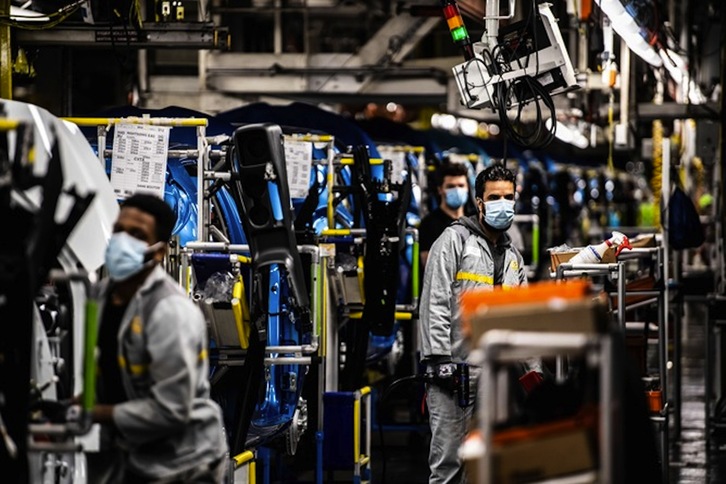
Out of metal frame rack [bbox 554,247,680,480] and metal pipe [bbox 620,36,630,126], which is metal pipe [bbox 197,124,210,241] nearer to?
metal frame rack [bbox 554,247,680,480]

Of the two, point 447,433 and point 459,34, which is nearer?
point 447,433

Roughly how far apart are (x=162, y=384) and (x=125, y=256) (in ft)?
1.67

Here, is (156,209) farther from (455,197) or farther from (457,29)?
(455,197)

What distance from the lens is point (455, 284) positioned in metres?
8.91

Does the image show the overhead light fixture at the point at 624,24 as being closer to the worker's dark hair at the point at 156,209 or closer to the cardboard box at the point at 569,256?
the cardboard box at the point at 569,256

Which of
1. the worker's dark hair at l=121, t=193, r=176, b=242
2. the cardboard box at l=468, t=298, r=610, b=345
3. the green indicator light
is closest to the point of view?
the cardboard box at l=468, t=298, r=610, b=345

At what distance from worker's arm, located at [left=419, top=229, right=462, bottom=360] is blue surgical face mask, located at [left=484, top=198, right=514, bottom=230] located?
0.24 meters

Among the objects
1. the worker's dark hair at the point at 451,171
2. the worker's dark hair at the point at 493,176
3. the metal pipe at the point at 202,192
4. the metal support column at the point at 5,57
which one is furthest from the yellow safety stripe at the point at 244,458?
the worker's dark hair at the point at 451,171

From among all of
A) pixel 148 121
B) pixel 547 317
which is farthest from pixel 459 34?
pixel 547 317

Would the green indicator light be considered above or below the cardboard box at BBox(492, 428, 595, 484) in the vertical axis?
above

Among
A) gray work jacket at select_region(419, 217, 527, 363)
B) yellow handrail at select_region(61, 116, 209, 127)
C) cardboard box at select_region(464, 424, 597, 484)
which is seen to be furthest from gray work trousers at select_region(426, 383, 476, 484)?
cardboard box at select_region(464, 424, 597, 484)

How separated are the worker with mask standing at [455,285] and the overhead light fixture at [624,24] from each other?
2.47 meters

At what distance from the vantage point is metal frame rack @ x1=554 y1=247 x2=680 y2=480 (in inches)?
342

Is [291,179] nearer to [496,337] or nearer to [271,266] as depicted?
[271,266]
